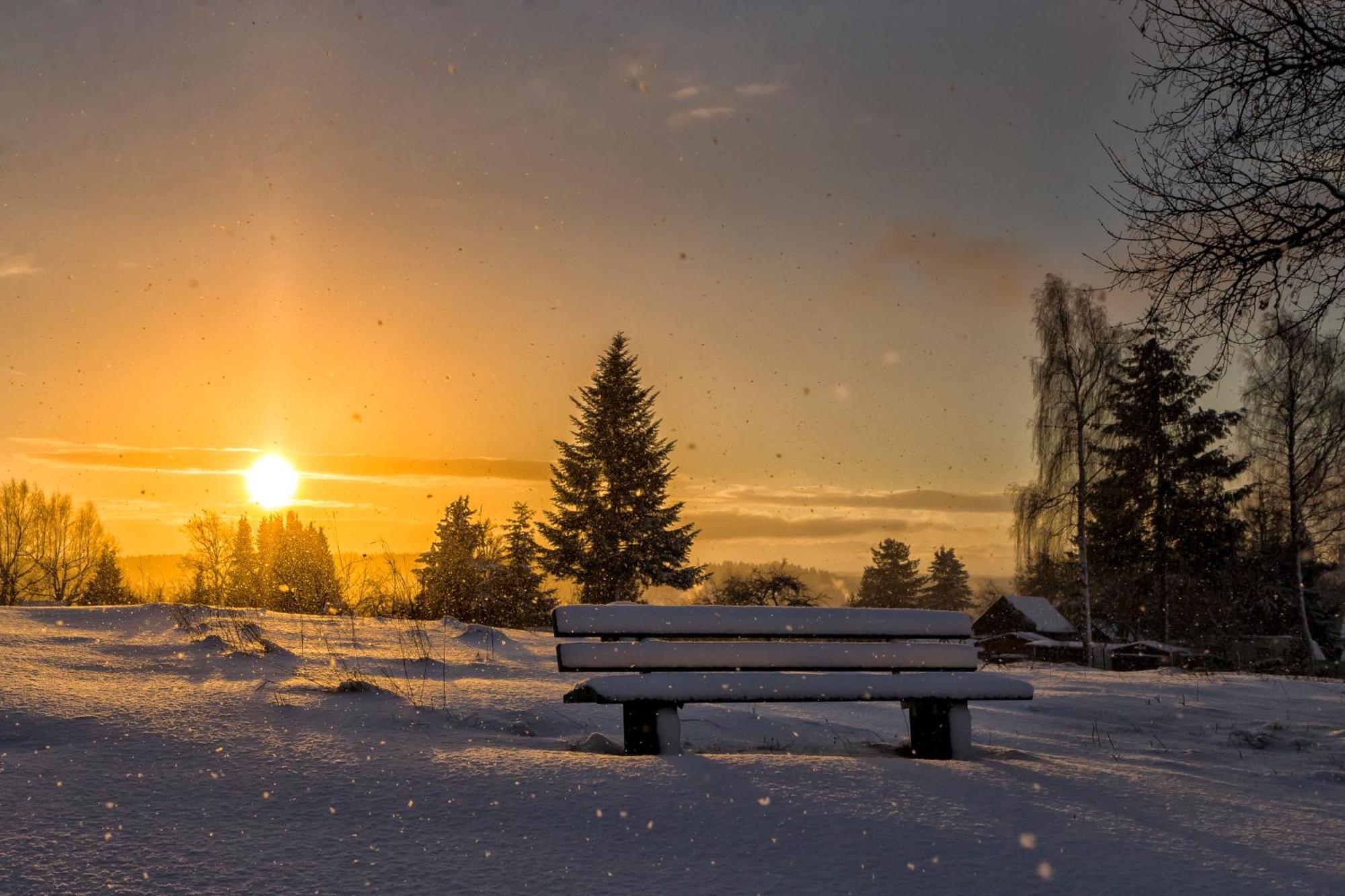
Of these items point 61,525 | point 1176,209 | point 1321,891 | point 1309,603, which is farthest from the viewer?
point 61,525

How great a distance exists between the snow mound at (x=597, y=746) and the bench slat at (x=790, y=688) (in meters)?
0.23

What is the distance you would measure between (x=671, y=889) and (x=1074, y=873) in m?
1.25

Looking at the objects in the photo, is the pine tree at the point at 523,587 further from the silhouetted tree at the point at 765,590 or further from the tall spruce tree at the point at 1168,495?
the tall spruce tree at the point at 1168,495

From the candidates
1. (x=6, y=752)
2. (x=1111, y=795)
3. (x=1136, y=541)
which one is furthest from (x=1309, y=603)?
(x=6, y=752)

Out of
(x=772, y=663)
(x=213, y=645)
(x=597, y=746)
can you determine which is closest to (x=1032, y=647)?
(x=213, y=645)

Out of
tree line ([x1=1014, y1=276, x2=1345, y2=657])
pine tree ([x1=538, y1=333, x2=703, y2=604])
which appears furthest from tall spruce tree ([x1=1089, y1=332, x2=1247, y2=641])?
pine tree ([x1=538, y1=333, x2=703, y2=604])

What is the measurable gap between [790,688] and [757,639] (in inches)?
12.0

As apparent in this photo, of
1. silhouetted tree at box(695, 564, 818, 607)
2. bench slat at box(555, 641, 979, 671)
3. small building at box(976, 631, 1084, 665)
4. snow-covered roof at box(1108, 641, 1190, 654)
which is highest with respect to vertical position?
bench slat at box(555, 641, 979, 671)

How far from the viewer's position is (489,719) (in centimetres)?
459

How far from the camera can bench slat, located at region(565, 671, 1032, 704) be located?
3799mm

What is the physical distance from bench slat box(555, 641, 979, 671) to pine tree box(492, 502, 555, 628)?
1012 inches

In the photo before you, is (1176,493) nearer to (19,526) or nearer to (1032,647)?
(1032,647)

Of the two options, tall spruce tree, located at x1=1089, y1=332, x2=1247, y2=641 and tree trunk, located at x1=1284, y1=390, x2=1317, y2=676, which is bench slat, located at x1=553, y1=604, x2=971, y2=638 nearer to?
tree trunk, located at x1=1284, y1=390, x2=1317, y2=676

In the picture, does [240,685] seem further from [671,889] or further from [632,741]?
[671,889]
